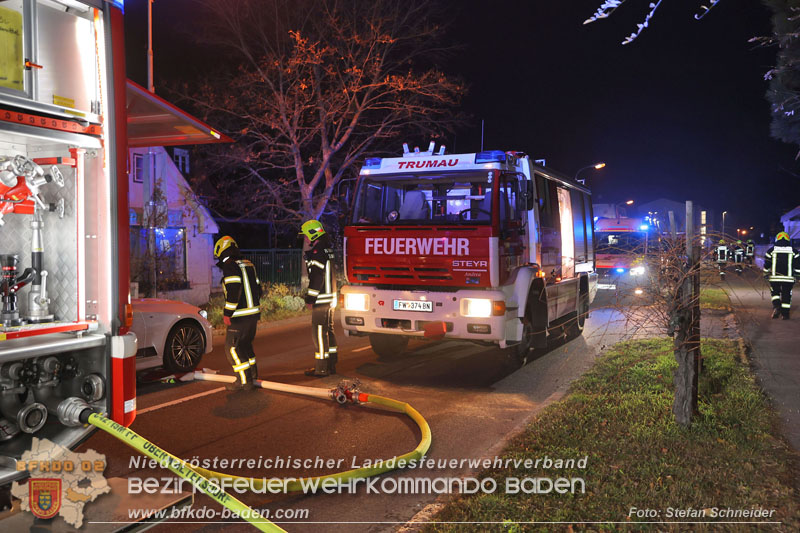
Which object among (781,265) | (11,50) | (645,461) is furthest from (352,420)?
(781,265)

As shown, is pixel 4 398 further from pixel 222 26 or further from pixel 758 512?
pixel 222 26

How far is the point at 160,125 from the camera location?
8.45 meters

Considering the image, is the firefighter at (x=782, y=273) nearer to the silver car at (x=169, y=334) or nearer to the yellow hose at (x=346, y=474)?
the yellow hose at (x=346, y=474)

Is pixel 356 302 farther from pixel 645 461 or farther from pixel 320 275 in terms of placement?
pixel 645 461

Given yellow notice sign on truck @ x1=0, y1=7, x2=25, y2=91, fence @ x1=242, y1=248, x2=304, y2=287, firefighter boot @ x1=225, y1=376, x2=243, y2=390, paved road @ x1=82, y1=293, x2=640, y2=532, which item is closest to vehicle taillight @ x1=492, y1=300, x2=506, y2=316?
paved road @ x1=82, y1=293, x2=640, y2=532

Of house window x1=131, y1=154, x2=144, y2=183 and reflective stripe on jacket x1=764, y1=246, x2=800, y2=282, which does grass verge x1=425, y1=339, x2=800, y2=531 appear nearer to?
reflective stripe on jacket x1=764, y1=246, x2=800, y2=282

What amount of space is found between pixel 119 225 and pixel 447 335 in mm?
5022

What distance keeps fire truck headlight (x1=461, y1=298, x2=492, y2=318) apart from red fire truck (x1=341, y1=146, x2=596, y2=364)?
13 mm

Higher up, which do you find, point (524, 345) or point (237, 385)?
point (524, 345)

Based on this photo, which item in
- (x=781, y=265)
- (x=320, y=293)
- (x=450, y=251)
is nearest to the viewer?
(x=450, y=251)

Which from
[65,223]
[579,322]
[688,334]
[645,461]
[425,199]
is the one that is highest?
[425,199]

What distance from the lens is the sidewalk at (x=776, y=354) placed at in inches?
243

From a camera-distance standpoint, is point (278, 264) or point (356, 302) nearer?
point (356, 302)

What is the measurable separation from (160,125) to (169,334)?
2832 mm
